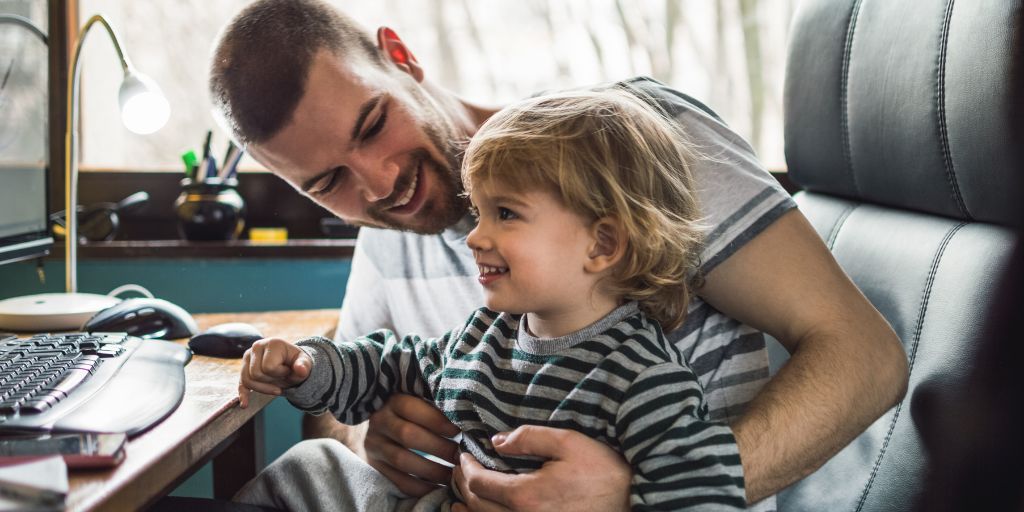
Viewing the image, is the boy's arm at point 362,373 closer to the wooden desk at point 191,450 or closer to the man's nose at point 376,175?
the wooden desk at point 191,450

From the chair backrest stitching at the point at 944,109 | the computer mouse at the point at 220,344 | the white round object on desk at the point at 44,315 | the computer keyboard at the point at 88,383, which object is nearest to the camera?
the computer keyboard at the point at 88,383

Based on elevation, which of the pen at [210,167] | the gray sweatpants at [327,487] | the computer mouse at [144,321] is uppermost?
the pen at [210,167]

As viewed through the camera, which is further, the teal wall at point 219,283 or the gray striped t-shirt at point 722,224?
the teal wall at point 219,283

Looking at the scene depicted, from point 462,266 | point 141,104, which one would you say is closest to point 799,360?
point 462,266

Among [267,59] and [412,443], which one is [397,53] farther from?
[412,443]

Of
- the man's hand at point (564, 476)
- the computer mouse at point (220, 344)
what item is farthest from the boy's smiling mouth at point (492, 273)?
the computer mouse at point (220, 344)

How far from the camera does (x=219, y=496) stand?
133 centimetres

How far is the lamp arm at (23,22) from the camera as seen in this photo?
1.37 metres

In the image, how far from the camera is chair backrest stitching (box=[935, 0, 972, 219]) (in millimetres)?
968

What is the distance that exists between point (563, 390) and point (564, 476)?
0.32 feet

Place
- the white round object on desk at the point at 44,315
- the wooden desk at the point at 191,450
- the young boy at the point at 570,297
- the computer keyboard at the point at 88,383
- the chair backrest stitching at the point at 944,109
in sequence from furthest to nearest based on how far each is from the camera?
the white round object on desk at the point at 44,315
the chair backrest stitching at the point at 944,109
the young boy at the point at 570,297
the computer keyboard at the point at 88,383
the wooden desk at the point at 191,450

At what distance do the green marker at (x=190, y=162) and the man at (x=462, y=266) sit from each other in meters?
0.58

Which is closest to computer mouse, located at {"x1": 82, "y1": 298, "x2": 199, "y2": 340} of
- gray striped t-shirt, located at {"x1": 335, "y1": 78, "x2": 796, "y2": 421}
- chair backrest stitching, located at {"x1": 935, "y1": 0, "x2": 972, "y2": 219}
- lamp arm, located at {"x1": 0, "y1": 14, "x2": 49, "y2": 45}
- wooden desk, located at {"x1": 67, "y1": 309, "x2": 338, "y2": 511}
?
wooden desk, located at {"x1": 67, "y1": 309, "x2": 338, "y2": 511}

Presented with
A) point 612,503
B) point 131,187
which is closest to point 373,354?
point 612,503
